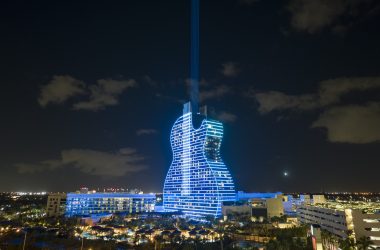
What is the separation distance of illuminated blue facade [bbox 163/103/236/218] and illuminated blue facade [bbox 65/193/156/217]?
22390mm

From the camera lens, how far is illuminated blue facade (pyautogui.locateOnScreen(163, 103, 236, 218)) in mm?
117938

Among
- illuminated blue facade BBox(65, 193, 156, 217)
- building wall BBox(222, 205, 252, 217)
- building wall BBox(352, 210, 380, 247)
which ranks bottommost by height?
building wall BBox(352, 210, 380, 247)

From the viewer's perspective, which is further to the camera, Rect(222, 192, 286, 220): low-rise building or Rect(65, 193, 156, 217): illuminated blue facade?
Rect(65, 193, 156, 217): illuminated blue facade

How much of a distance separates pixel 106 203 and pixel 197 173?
2230 inches

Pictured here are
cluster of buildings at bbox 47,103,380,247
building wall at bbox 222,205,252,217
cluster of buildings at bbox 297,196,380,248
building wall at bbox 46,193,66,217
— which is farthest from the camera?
building wall at bbox 46,193,66,217

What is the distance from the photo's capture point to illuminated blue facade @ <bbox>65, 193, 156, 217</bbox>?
147m

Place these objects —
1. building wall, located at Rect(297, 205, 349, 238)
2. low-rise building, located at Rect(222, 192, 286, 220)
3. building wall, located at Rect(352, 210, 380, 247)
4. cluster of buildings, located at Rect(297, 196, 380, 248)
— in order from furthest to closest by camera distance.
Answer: low-rise building, located at Rect(222, 192, 286, 220)
building wall, located at Rect(297, 205, 349, 238)
cluster of buildings, located at Rect(297, 196, 380, 248)
building wall, located at Rect(352, 210, 380, 247)

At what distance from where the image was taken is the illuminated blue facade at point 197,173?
4643 inches

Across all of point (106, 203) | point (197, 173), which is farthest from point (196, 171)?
point (106, 203)

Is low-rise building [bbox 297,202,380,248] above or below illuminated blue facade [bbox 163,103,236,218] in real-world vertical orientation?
below

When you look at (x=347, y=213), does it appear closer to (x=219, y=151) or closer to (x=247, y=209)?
(x=247, y=209)

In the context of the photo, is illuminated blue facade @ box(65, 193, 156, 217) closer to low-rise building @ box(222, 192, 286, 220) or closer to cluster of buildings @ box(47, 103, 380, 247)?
cluster of buildings @ box(47, 103, 380, 247)

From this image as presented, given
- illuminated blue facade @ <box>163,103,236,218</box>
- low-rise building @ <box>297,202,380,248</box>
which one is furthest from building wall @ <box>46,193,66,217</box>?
low-rise building @ <box>297,202,380,248</box>

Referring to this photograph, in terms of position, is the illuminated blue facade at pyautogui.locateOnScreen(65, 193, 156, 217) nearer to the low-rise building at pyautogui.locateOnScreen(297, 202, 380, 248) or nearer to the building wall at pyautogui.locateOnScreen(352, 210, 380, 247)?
the low-rise building at pyautogui.locateOnScreen(297, 202, 380, 248)
